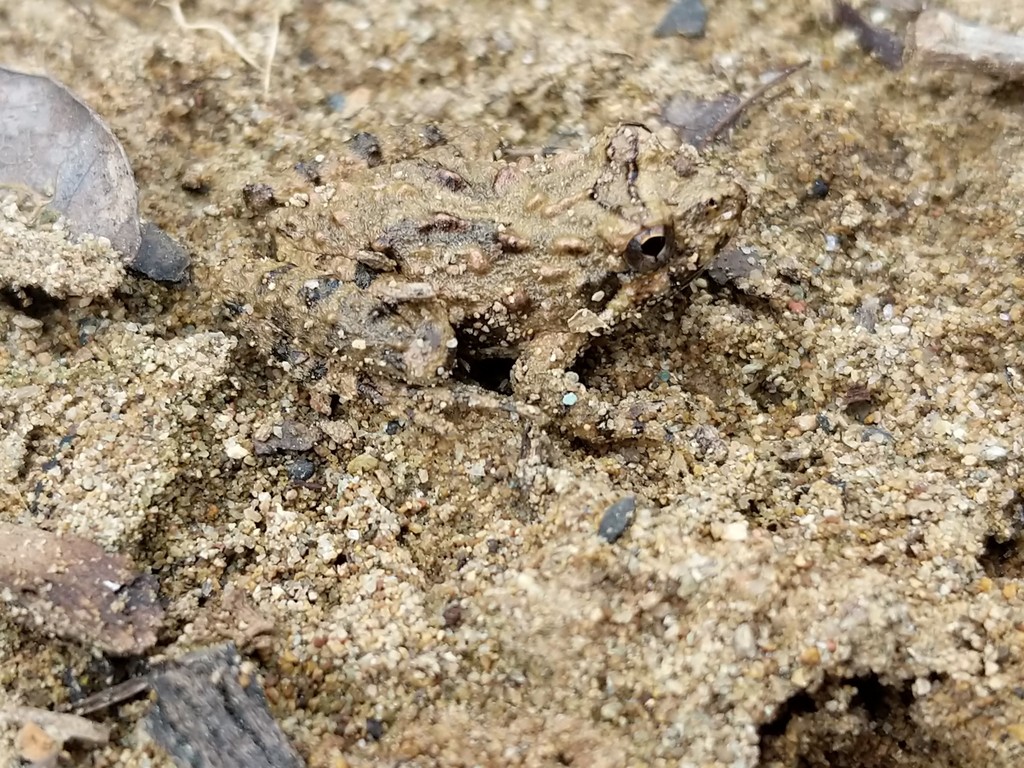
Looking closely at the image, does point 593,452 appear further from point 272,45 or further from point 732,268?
point 272,45

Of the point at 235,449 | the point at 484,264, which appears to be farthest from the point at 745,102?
the point at 235,449

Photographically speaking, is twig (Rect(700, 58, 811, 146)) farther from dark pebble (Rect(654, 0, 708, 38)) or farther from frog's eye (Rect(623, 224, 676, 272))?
frog's eye (Rect(623, 224, 676, 272))

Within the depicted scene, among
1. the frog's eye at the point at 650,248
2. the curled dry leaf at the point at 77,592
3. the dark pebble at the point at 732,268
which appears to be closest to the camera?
the curled dry leaf at the point at 77,592

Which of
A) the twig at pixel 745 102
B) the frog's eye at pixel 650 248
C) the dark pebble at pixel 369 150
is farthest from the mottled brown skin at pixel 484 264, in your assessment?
the twig at pixel 745 102

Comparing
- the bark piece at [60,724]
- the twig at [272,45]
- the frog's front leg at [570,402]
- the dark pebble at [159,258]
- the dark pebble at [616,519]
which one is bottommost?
the bark piece at [60,724]

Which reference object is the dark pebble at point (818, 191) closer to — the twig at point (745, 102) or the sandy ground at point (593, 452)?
the sandy ground at point (593, 452)

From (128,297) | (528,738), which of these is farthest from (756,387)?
(128,297)

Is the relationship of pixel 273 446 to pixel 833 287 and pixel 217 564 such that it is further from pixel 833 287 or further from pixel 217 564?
pixel 833 287
